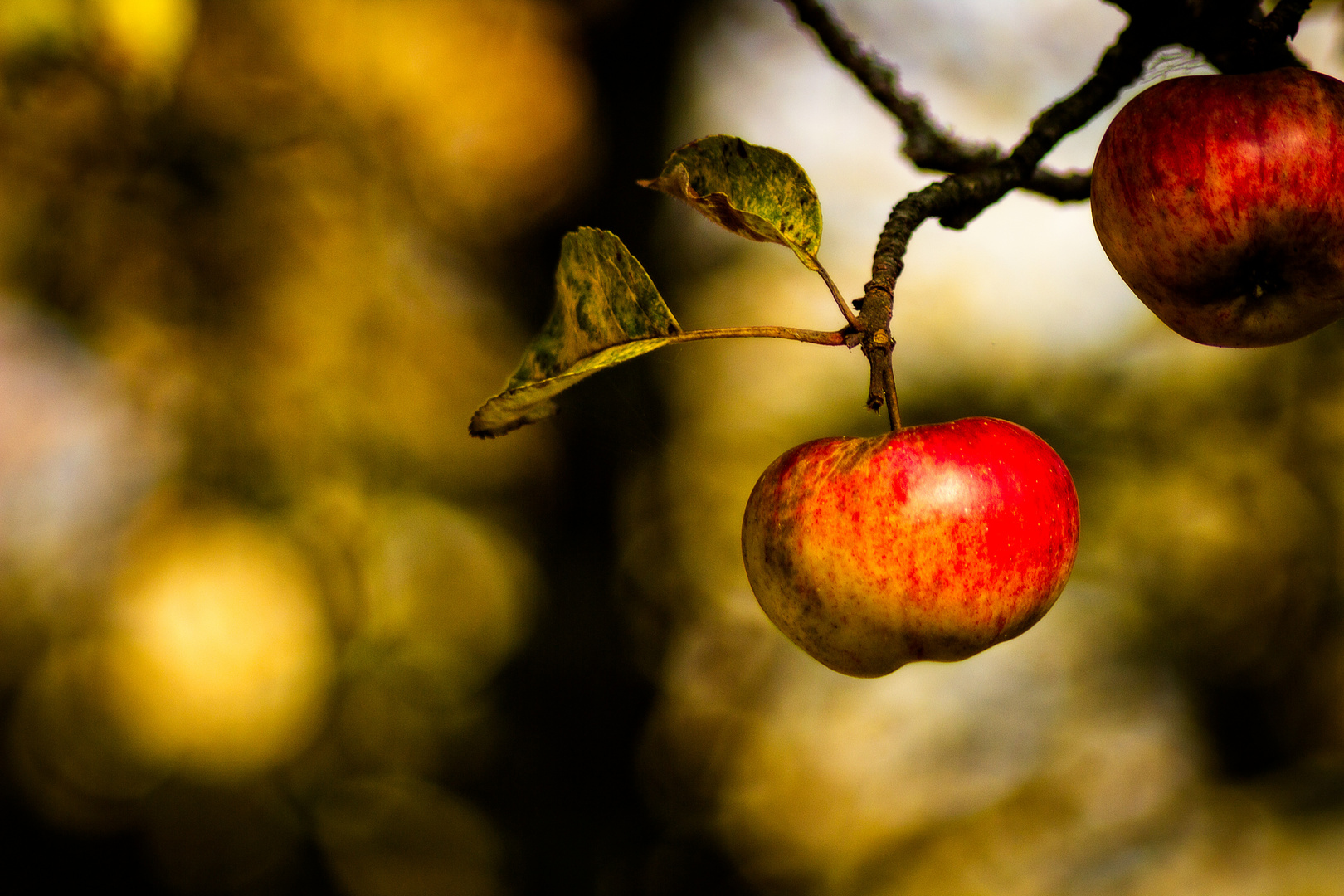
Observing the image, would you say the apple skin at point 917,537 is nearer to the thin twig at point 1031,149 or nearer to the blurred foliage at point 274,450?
the thin twig at point 1031,149

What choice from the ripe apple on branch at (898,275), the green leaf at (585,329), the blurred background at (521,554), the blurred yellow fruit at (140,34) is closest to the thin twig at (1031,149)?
the ripe apple on branch at (898,275)

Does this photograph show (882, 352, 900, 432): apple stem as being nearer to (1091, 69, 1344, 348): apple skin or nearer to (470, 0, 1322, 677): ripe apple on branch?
(470, 0, 1322, 677): ripe apple on branch

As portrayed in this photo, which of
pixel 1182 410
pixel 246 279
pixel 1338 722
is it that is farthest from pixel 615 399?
pixel 1338 722

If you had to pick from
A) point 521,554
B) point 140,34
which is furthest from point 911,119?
point 521,554

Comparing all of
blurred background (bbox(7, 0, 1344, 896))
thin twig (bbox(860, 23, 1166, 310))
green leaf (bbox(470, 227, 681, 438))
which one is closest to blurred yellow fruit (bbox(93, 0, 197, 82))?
green leaf (bbox(470, 227, 681, 438))

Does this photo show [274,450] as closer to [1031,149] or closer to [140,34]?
[140,34]

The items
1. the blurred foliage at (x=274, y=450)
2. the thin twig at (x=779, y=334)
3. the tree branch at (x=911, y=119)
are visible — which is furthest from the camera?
the blurred foliage at (x=274, y=450)
